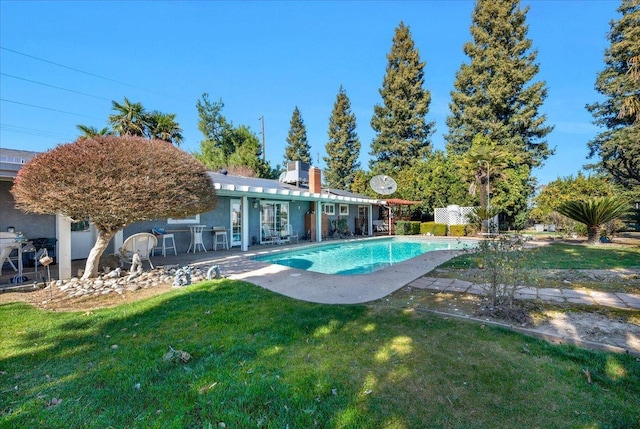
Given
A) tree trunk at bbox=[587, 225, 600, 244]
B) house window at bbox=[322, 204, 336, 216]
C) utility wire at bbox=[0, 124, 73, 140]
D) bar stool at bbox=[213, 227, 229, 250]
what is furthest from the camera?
utility wire at bbox=[0, 124, 73, 140]

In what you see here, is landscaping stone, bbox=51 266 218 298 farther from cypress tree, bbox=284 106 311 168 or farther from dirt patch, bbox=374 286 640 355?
cypress tree, bbox=284 106 311 168

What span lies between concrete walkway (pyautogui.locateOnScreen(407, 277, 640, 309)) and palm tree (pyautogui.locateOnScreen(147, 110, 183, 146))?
65.8 feet

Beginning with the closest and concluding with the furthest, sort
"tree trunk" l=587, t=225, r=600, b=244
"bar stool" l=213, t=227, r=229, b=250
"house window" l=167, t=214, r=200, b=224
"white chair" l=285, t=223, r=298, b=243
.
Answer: "house window" l=167, t=214, r=200, b=224, "bar stool" l=213, t=227, r=229, b=250, "tree trunk" l=587, t=225, r=600, b=244, "white chair" l=285, t=223, r=298, b=243

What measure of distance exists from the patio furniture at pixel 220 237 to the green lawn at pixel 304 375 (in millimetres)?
8052

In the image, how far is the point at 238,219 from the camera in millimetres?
13602

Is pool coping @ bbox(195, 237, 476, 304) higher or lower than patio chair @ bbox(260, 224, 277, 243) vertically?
lower

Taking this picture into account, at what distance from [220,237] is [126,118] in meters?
12.4

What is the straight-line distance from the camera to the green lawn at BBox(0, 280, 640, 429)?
7.42 feet

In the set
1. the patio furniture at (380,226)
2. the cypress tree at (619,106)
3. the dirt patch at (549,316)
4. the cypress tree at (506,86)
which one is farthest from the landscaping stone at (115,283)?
the cypress tree at (619,106)

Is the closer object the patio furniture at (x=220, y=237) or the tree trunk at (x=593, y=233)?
the patio furniture at (x=220, y=237)

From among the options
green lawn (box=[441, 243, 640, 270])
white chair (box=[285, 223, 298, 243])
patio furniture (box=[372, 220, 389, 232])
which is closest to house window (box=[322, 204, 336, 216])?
white chair (box=[285, 223, 298, 243])

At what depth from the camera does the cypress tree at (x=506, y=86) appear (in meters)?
26.3

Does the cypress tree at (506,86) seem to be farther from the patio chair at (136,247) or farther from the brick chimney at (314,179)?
the patio chair at (136,247)

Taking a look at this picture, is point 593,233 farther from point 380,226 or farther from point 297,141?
point 297,141
